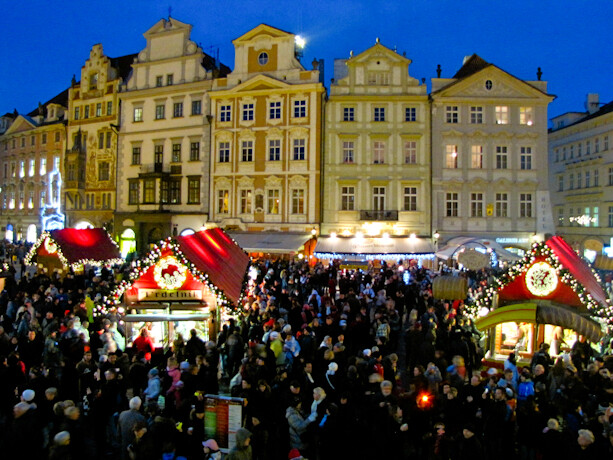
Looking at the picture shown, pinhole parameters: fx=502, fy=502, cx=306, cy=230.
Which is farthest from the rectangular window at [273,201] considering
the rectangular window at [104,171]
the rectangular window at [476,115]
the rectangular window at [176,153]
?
the rectangular window at [104,171]

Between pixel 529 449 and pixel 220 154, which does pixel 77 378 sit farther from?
pixel 220 154

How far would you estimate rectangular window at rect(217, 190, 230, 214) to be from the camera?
29375 millimetres

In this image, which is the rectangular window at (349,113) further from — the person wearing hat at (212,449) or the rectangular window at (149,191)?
the person wearing hat at (212,449)

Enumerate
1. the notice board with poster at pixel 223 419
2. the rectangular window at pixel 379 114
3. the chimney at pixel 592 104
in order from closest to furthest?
the notice board with poster at pixel 223 419 → the rectangular window at pixel 379 114 → the chimney at pixel 592 104

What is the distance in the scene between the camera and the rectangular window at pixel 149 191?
101ft

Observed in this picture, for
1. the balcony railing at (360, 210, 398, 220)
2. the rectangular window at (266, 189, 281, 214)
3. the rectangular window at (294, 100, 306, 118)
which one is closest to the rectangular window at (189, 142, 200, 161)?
the rectangular window at (266, 189, 281, 214)

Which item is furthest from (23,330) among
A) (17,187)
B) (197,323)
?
(17,187)

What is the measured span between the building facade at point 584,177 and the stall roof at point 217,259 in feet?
76.2

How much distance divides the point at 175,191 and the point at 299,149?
8302 mm

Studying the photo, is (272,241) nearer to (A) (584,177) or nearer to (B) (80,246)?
(B) (80,246)

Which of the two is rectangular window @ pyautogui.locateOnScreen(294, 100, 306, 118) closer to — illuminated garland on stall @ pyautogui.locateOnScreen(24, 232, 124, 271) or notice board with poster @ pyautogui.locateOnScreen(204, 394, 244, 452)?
illuminated garland on stall @ pyautogui.locateOnScreen(24, 232, 124, 271)

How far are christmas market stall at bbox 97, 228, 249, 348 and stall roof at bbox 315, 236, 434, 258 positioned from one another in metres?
14.2

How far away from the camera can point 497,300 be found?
35.8 ft

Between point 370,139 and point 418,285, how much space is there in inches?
501
